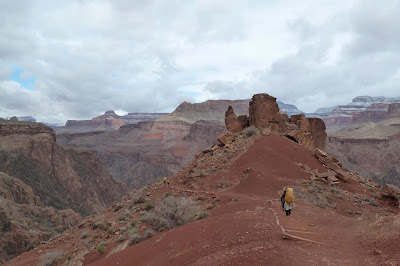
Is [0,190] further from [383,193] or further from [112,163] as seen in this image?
[112,163]

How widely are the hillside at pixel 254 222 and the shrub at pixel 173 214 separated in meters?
0.60

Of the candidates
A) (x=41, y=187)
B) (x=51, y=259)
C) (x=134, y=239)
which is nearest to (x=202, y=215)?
(x=134, y=239)

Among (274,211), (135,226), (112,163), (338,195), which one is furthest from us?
(112,163)

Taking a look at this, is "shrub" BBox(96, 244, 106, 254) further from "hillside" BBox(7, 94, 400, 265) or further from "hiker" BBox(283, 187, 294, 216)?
"hiker" BBox(283, 187, 294, 216)

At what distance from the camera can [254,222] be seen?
811 centimetres

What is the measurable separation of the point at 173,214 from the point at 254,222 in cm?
451

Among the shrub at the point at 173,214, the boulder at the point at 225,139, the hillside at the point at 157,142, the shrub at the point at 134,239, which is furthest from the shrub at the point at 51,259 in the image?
the hillside at the point at 157,142

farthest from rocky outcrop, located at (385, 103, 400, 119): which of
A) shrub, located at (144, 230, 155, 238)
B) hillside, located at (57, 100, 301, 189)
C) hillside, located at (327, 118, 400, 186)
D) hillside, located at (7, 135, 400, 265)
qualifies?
shrub, located at (144, 230, 155, 238)

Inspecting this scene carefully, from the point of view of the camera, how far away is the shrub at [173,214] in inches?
451

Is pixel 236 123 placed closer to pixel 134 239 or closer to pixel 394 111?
pixel 134 239

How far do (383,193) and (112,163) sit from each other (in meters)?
123

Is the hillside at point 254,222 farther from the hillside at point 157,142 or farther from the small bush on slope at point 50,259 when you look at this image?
the hillside at point 157,142

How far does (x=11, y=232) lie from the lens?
29266 mm

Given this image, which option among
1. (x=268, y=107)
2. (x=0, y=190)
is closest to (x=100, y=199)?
(x=0, y=190)
